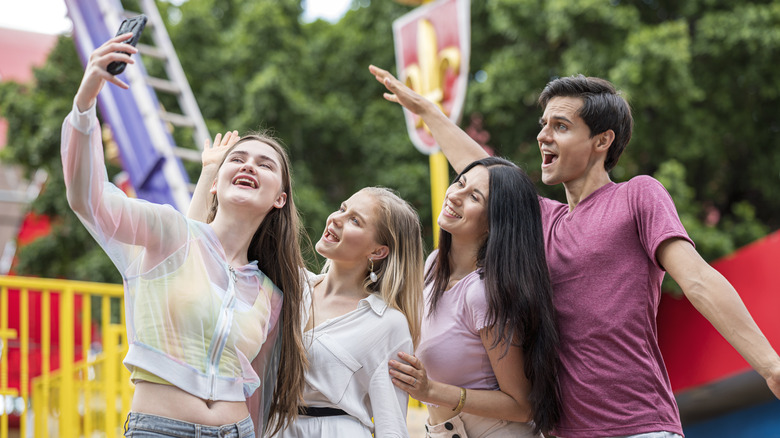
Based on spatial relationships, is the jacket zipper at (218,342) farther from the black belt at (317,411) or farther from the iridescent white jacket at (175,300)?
the black belt at (317,411)

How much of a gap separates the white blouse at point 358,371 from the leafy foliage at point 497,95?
6.89 meters

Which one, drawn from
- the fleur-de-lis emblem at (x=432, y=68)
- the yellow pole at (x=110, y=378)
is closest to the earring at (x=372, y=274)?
the yellow pole at (x=110, y=378)

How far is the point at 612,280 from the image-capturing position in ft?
8.02

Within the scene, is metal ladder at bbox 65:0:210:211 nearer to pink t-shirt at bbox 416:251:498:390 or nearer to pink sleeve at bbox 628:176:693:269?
pink t-shirt at bbox 416:251:498:390

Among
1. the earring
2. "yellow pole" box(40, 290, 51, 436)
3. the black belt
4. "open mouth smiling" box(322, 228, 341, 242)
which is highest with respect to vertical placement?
"yellow pole" box(40, 290, 51, 436)

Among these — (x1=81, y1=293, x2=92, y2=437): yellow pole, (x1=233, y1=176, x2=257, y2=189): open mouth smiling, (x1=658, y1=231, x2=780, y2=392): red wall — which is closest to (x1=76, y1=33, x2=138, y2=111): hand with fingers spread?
(x1=233, y1=176, x2=257, y2=189): open mouth smiling

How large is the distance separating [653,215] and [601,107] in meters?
0.45

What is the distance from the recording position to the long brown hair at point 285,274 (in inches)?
98.3

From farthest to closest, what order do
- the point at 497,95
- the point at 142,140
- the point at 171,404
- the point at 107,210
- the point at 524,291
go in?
the point at 497,95 < the point at 142,140 < the point at 524,291 < the point at 171,404 < the point at 107,210

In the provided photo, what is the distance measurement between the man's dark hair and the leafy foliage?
642cm

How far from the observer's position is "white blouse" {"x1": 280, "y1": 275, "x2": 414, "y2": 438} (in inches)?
100

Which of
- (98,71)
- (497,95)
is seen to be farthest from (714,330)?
(98,71)

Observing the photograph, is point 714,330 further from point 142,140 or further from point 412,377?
point 412,377

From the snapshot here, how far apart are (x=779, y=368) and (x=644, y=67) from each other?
7.32m
